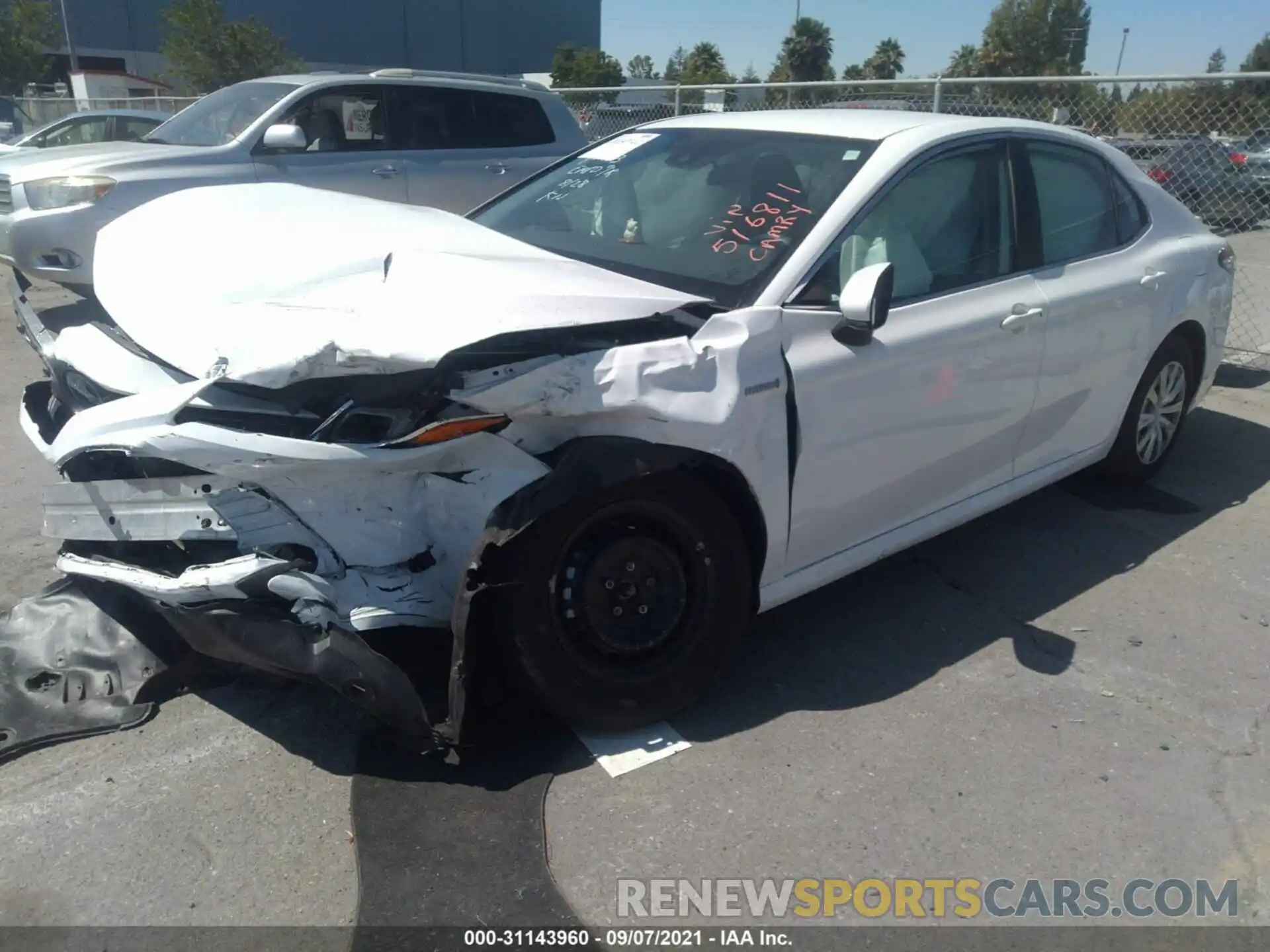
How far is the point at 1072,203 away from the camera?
170 inches

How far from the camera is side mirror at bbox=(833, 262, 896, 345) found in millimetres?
3061

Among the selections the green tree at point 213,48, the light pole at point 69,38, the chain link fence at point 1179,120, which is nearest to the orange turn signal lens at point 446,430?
the chain link fence at point 1179,120

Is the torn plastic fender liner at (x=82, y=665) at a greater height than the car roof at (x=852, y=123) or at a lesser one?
lesser

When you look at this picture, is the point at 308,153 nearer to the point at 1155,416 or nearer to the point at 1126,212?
the point at 1126,212

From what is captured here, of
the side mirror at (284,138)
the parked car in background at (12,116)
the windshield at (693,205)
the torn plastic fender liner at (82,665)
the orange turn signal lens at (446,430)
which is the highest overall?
the windshield at (693,205)

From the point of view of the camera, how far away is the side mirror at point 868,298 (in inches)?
120

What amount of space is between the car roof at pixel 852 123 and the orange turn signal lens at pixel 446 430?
6.08 feet

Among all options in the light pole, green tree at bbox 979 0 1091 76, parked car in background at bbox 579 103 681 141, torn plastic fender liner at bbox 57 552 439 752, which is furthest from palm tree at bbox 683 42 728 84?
torn plastic fender liner at bbox 57 552 439 752

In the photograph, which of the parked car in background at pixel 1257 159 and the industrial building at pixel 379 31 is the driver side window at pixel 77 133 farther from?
the industrial building at pixel 379 31

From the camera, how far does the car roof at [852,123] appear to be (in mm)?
3734

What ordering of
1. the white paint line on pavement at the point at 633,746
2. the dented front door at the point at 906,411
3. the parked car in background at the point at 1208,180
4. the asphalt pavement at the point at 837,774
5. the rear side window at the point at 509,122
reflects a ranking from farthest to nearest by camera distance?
the parked car in background at the point at 1208,180 → the rear side window at the point at 509,122 → the dented front door at the point at 906,411 → the white paint line on pavement at the point at 633,746 → the asphalt pavement at the point at 837,774

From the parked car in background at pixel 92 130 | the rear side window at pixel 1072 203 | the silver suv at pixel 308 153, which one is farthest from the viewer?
the parked car in background at pixel 92 130

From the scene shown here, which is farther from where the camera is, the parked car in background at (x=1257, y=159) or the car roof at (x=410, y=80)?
the parked car in background at (x=1257, y=159)

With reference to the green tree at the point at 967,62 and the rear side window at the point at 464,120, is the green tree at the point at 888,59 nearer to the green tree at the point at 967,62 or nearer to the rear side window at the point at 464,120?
the green tree at the point at 967,62
